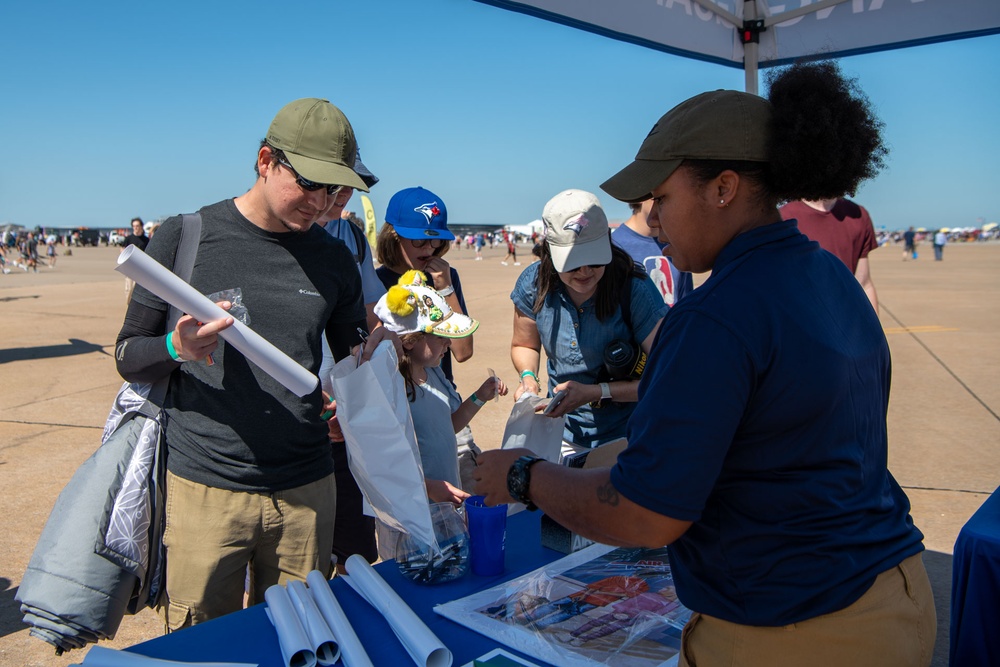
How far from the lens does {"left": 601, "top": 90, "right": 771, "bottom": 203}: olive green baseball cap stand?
1.26m

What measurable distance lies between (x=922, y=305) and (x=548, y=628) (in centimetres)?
1577

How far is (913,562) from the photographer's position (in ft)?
4.27

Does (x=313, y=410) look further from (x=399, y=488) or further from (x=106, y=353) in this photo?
(x=106, y=353)

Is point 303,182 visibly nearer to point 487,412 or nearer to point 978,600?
point 978,600

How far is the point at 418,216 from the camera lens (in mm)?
3242

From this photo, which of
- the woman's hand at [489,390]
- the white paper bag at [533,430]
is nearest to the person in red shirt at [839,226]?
the woman's hand at [489,390]

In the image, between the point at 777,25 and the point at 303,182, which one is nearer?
the point at 303,182

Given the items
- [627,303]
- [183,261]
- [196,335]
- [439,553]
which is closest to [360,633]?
[439,553]

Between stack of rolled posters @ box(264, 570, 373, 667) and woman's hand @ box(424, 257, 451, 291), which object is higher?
woman's hand @ box(424, 257, 451, 291)

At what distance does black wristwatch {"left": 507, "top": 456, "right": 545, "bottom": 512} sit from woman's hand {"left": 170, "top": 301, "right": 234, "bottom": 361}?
81cm

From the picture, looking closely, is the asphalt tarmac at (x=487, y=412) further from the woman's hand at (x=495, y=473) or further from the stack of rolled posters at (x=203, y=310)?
the woman's hand at (x=495, y=473)

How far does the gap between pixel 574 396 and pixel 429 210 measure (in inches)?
43.7

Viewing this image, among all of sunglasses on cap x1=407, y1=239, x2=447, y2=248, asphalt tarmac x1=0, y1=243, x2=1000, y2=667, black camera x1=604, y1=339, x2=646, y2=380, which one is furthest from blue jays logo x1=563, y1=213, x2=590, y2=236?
asphalt tarmac x1=0, y1=243, x2=1000, y2=667

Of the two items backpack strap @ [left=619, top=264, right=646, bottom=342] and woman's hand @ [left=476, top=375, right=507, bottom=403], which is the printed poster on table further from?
backpack strap @ [left=619, top=264, right=646, bottom=342]
